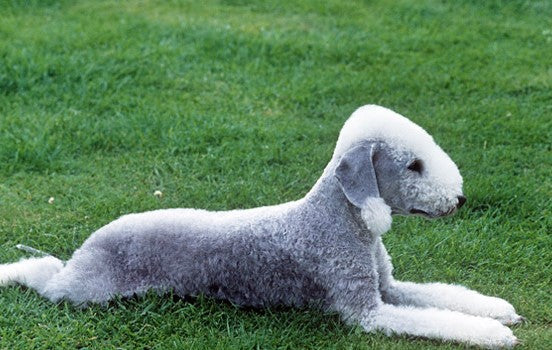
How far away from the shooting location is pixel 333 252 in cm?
367

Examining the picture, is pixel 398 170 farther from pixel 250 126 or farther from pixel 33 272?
pixel 250 126

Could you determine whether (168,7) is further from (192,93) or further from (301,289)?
(301,289)

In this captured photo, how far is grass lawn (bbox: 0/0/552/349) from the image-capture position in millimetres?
3834

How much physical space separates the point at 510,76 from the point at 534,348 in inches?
154

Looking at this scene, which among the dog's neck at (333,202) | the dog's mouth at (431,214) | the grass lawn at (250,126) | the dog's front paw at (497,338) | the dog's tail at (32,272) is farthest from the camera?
the dog's tail at (32,272)

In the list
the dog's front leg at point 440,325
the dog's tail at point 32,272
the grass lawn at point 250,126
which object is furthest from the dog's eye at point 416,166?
the dog's tail at point 32,272

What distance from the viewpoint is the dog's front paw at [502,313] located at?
374cm

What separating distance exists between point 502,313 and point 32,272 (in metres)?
2.16

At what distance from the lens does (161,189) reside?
530 centimetres

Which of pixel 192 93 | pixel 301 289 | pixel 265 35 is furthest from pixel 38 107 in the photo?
pixel 301 289

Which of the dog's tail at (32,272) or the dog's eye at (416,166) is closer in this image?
the dog's eye at (416,166)

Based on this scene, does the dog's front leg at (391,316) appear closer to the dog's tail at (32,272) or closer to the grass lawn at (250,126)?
the grass lawn at (250,126)

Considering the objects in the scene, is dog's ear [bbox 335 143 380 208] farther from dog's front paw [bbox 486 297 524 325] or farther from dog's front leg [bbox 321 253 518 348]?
dog's front paw [bbox 486 297 524 325]

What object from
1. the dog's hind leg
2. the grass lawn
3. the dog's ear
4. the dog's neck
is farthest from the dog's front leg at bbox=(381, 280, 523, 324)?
the dog's hind leg
